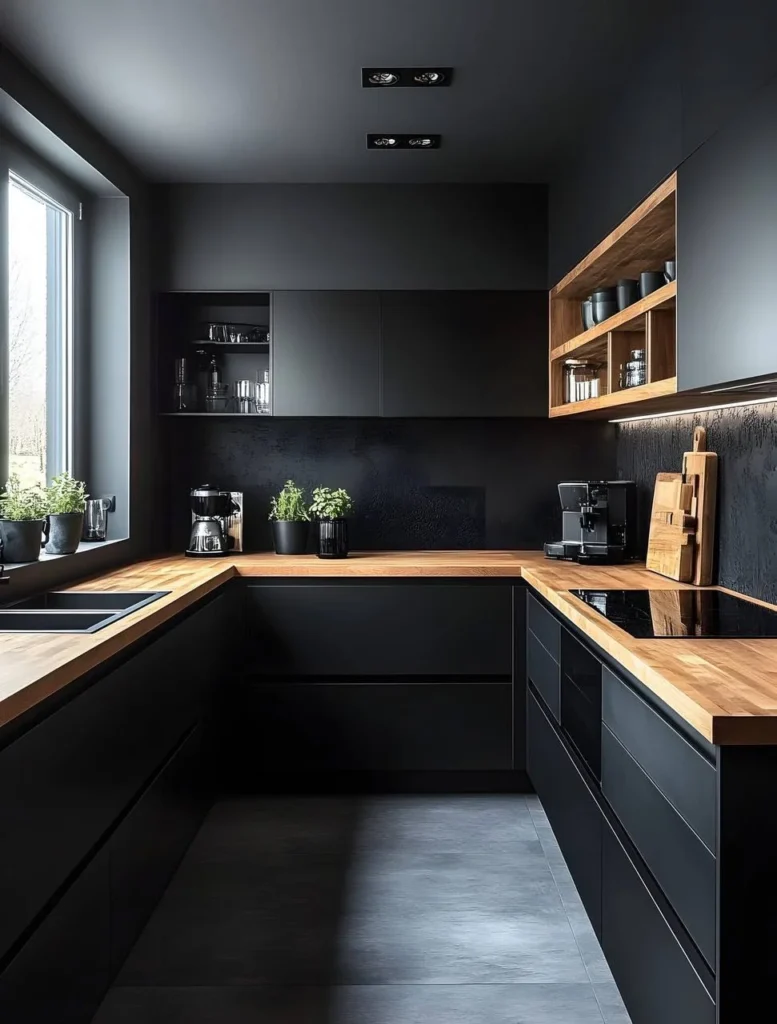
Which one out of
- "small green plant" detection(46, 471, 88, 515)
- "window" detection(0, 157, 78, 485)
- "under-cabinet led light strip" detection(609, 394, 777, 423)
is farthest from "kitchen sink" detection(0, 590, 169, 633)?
"under-cabinet led light strip" detection(609, 394, 777, 423)

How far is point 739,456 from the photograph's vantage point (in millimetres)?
2891

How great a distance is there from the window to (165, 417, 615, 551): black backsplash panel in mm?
770

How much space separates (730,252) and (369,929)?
1.97 m

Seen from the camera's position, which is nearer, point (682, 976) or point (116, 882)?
point (682, 976)

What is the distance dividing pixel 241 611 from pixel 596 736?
5.59ft

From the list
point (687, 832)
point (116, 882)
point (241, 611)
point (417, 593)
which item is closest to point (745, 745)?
point (687, 832)

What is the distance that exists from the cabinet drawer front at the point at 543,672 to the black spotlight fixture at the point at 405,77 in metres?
1.86

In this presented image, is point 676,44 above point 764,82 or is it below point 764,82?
above

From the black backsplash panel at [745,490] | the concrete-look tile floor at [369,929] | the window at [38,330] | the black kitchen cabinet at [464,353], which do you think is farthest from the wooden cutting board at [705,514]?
the window at [38,330]

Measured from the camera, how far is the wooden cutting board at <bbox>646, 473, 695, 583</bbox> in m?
3.12

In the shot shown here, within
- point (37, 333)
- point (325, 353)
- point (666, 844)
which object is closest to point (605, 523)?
point (325, 353)

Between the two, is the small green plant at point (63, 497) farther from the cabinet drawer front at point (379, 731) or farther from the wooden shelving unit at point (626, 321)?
the wooden shelving unit at point (626, 321)

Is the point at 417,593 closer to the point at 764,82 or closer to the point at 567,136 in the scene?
the point at 567,136

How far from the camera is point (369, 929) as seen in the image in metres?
2.60
